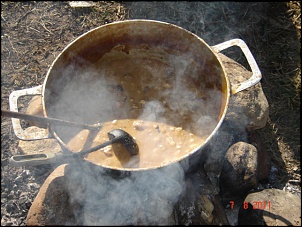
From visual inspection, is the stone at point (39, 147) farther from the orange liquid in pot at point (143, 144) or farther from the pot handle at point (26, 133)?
the pot handle at point (26, 133)

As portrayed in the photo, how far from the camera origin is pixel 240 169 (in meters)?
2.45

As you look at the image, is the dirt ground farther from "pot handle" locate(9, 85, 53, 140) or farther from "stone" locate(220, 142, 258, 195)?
"pot handle" locate(9, 85, 53, 140)

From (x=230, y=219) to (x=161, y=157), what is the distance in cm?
83

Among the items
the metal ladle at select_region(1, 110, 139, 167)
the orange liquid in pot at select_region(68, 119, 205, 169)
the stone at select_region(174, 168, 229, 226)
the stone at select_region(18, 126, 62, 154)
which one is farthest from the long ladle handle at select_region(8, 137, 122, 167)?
the stone at select_region(174, 168, 229, 226)

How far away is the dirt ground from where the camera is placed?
118 inches

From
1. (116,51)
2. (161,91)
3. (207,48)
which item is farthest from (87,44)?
(207,48)

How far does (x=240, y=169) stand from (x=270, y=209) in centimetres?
36

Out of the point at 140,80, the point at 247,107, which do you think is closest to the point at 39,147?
the point at 140,80

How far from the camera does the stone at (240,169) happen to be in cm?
245

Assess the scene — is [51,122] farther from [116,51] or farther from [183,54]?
[183,54]

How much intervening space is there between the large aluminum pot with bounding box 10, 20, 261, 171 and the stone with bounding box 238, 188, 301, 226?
56 cm

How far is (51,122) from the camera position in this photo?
191 centimetres
